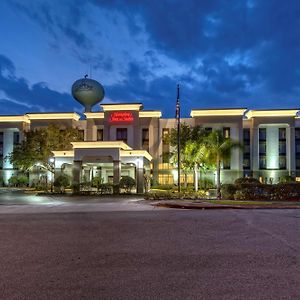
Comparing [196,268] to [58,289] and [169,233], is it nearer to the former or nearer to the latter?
[58,289]

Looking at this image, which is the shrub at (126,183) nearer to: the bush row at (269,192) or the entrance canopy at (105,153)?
the entrance canopy at (105,153)

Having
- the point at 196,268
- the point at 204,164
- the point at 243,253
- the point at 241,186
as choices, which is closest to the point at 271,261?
the point at 243,253

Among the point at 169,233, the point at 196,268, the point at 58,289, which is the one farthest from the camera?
the point at 169,233

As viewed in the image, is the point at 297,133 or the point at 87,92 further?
the point at 87,92

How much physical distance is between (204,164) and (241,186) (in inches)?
664

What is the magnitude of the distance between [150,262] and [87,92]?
6859cm

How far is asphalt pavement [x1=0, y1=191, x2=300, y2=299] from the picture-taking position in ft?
20.2

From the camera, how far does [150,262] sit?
8141 mm

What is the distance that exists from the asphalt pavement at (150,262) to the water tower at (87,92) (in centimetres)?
6268

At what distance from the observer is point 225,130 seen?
65938 millimetres

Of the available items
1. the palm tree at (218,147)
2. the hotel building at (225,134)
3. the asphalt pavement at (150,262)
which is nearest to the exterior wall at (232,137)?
the hotel building at (225,134)

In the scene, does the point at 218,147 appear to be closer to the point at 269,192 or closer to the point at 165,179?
the point at 269,192

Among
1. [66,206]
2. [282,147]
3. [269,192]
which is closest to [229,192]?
[269,192]

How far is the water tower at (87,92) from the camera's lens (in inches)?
2943
